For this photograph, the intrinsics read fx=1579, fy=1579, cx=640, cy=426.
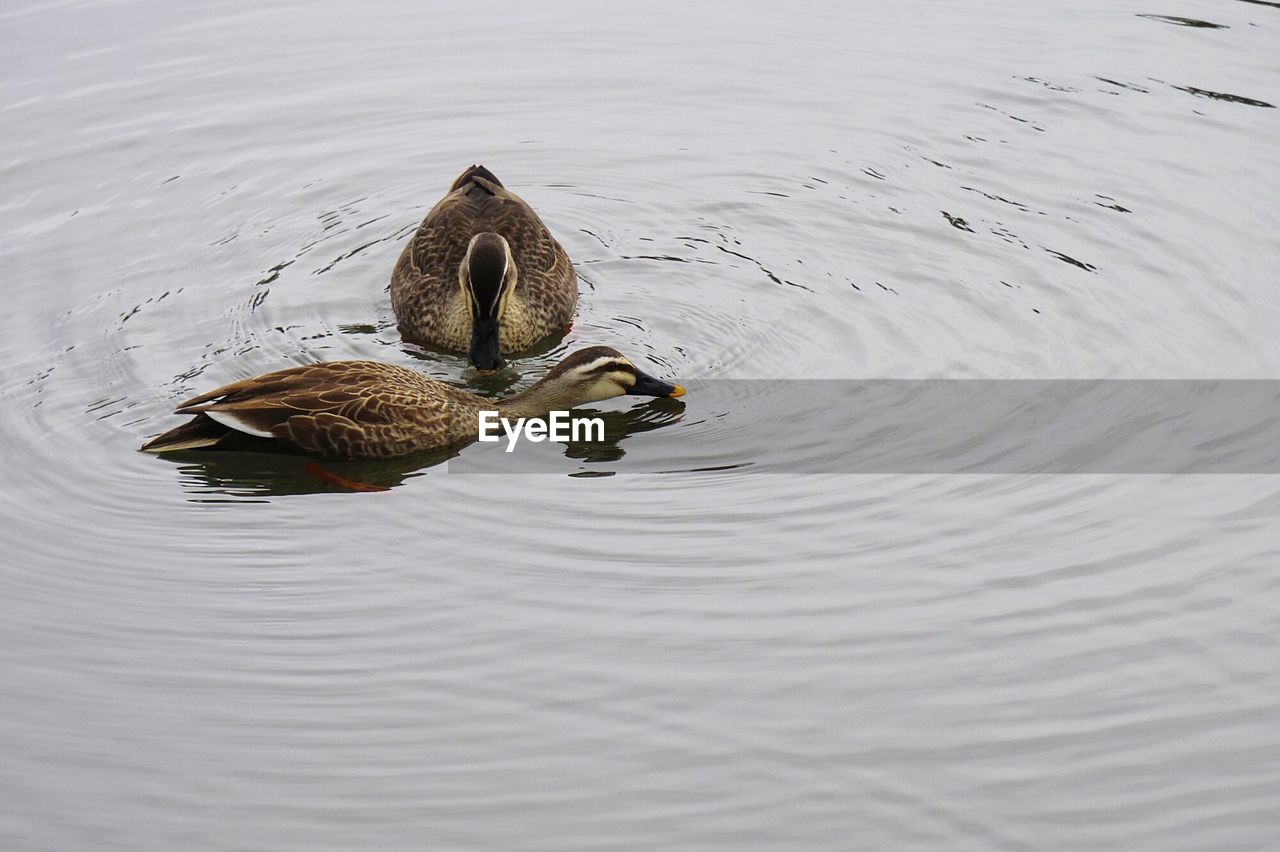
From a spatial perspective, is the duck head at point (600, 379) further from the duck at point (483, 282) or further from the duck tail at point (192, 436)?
the duck tail at point (192, 436)

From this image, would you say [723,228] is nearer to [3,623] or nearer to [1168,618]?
[1168,618]

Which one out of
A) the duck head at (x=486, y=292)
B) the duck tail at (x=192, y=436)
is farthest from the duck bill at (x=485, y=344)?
the duck tail at (x=192, y=436)

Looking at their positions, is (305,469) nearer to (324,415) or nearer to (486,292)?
(324,415)

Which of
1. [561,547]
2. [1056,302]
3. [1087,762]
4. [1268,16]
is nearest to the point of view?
[1087,762]

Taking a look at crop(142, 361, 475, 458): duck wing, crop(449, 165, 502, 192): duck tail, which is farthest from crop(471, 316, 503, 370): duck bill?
crop(449, 165, 502, 192): duck tail

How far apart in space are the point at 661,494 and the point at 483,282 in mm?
2611

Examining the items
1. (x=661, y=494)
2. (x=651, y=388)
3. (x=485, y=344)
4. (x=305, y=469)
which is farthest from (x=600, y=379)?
(x=305, y=469)

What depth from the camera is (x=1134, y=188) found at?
13.2 m

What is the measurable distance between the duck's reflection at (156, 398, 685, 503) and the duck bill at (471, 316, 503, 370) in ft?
3.81

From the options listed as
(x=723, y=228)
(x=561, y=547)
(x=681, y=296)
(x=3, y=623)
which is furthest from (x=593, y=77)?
(x=3, y=623)

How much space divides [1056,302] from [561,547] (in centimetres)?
474

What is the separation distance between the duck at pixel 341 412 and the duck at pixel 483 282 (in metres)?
1.06

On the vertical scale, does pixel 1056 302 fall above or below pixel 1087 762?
above

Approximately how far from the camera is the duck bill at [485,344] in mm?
11102
